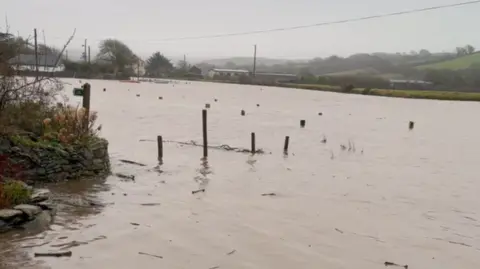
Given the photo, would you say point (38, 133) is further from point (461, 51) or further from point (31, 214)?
point (461, 51)

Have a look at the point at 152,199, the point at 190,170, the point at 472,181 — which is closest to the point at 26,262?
A: the point at 152,199

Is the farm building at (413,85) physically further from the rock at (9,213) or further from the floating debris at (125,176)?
the rock at (9,213)

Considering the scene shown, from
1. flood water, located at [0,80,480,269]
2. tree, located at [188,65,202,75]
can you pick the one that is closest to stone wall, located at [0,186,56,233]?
flood water, located at [0,80,480,269]

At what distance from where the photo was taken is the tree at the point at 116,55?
119 meters

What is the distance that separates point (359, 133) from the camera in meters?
37.2

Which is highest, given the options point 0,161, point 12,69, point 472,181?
point 12,69

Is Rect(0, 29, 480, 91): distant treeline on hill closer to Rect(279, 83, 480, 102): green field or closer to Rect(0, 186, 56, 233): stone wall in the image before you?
Rect(279, 83, 480, 102): green field

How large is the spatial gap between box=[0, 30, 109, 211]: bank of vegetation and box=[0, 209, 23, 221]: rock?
1.84 m

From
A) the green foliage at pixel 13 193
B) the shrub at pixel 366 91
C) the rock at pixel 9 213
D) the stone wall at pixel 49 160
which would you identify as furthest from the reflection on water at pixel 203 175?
the shrub at pixel 366 91

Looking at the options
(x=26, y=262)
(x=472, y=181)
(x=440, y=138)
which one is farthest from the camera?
(x=440, y=138)

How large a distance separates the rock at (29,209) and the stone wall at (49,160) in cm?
176

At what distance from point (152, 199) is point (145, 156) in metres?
7.71

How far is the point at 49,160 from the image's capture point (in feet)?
44.8

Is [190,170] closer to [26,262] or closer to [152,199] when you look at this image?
[152,199]
